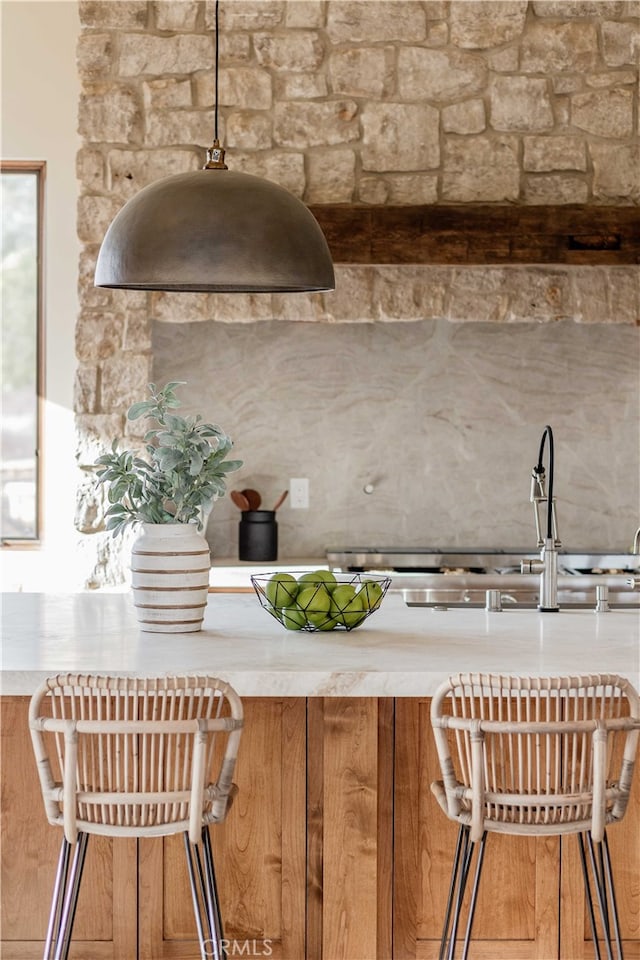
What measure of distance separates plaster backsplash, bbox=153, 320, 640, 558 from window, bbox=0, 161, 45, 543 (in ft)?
1.84

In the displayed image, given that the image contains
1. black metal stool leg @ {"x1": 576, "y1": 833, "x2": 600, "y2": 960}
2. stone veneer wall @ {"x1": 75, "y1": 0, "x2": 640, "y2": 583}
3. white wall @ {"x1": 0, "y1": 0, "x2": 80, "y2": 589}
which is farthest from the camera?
white wall @ {"x1": 0, "y1": 0, "x2": 80, "y2": 589}

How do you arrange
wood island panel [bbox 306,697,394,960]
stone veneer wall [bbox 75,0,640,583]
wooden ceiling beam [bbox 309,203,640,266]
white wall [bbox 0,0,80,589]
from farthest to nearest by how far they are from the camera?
white wall [bbox 0,0,80,589] → stone veneer wall [bbox 75,0,640,583] → wooden ceiling beam [bbox 309,203,640,266] → wood island panel [bbox 306,697,394,960]

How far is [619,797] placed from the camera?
2084mm

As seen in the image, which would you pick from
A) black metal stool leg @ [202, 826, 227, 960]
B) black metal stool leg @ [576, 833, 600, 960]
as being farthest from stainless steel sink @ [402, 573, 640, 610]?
black metal stool leg @ [202, 826, 227, 960]

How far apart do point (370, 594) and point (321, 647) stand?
0.24 metres

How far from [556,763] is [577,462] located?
2852 mm

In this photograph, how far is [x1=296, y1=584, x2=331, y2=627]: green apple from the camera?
100 inches

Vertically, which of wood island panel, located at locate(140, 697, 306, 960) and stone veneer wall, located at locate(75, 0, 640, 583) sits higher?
stone veneer wall, located at locate(75, 0, 640, 583)

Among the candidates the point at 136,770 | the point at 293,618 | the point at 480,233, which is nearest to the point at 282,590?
the point at 293,618

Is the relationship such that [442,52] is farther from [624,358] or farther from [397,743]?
[397,743]

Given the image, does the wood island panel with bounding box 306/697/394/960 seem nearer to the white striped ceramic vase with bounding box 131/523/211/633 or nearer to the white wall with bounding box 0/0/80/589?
the white striped ceramic vase with bounding box 131/523/211/633

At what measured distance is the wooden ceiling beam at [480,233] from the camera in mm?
4160

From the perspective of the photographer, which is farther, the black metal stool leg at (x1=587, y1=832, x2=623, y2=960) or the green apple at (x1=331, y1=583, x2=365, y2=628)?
the green apple at (x1=331, y1=583, x2=365, y2=628)

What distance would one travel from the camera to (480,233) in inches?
164
